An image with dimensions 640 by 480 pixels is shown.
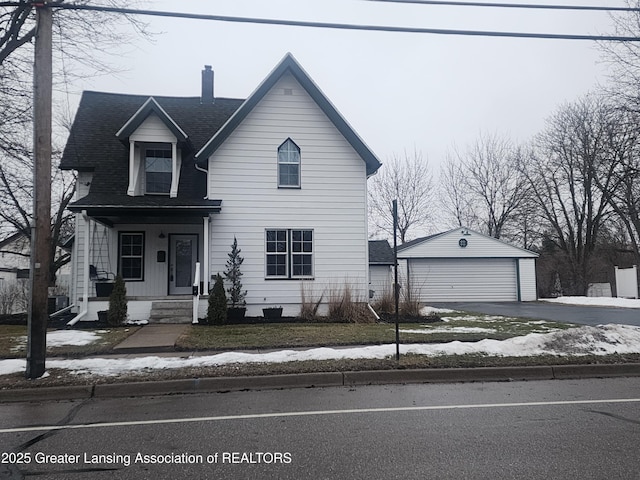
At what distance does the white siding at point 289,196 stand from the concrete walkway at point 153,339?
2.91 metres

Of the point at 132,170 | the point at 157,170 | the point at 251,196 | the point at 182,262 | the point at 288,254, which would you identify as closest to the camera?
the point at 132,170

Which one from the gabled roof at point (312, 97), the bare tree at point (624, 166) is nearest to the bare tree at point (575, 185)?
the bare tree at point (624, 166)

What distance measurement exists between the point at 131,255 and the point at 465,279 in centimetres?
1788

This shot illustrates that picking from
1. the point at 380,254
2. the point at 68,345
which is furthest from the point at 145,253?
the point at 380,254

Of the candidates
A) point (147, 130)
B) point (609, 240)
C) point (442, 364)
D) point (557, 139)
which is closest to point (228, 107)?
point (147, 130)

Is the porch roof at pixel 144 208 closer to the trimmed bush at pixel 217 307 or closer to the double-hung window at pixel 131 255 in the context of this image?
the double-hung window at pixel 131 255

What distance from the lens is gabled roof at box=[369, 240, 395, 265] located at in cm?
2947

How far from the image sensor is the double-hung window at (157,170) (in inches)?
639

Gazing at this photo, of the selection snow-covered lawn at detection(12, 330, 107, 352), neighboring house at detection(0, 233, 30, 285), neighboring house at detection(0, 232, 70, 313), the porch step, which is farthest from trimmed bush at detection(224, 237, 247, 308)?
neighboring house at detection(0, 233, 30, 285)

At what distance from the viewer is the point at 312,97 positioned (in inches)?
643

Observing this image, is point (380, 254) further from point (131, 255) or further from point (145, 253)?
point (131, 255)

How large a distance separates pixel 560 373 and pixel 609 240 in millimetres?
38749

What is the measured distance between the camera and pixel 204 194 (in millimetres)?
16141

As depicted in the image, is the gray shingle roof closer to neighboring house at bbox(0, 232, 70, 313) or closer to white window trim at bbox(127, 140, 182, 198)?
white window trim at bbox(127, 140, 182, 198)
